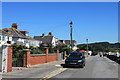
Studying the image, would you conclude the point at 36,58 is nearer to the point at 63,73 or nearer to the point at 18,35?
the point at 63,73

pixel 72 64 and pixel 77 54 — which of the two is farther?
pixel 77 54

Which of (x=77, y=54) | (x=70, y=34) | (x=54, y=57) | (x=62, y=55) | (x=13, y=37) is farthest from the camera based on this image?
(x=13, y=37)

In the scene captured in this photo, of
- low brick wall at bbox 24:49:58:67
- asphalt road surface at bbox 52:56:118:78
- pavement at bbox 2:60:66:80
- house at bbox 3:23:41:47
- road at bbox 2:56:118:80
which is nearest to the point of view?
pavement at bbox 2:60:66:80

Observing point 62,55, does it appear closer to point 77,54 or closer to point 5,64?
point 77,54

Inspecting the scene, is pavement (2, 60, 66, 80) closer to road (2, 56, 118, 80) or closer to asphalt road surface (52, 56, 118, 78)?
road (2, 56, 118, 80)

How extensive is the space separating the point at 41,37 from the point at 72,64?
3230 inches

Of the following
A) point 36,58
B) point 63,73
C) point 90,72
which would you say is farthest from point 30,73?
point 36,58

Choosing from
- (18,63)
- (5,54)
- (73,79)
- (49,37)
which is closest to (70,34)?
(18,63)

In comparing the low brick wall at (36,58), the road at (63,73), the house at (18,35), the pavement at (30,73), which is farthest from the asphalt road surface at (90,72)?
the house at (18,35)

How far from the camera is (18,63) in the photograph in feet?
75.0

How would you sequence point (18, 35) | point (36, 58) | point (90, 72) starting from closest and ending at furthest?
point (90, 72), point (36, 58), point (18, 35)

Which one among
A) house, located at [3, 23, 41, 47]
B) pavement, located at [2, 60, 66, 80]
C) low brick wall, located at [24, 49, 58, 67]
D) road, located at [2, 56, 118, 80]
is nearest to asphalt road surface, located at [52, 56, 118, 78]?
road, located at [2, 56, 118, 80]

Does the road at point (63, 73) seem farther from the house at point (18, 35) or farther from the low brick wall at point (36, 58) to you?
the house at point (18, 35)

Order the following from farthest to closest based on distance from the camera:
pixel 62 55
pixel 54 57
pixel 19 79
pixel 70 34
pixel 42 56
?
pixel 62 55 → pixel 70 34 → pixel 54 57 → pixel 42 56 → pixel 19 79
